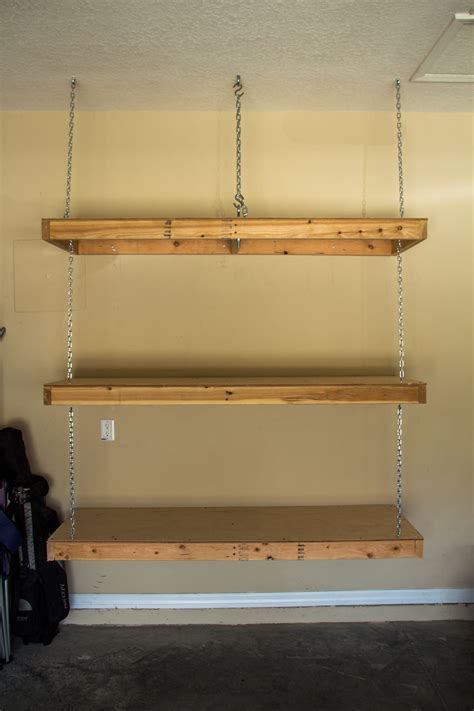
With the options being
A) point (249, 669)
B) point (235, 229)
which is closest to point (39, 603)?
point (249, 669)

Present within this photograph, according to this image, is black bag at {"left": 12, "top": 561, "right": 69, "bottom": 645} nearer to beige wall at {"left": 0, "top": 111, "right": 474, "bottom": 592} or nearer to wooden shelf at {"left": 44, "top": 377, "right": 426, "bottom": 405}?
beige wall at {"left": 0, "top": 111, "right": 474, "bottom": 592}

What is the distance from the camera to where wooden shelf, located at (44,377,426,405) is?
1962 millimetres

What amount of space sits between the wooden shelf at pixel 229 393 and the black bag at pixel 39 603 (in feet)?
3.01

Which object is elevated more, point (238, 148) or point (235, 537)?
point (238, 148)

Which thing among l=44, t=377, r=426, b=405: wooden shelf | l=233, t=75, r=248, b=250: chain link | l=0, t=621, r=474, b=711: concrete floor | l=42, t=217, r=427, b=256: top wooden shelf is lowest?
l=0, t=621, r=474, b=711: concrete floor

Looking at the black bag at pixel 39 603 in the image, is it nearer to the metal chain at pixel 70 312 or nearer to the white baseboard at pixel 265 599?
the white baseboard at pixel 265 599

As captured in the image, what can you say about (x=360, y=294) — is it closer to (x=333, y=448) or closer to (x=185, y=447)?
(x=333, y=448)

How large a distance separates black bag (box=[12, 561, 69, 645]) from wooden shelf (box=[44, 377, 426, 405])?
92 centimetres

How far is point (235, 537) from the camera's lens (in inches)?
80.7

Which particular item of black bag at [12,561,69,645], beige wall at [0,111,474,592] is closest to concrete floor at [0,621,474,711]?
black bag at [12,561,69,645]

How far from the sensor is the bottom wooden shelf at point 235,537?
1981 millimetres

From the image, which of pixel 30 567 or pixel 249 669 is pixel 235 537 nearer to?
pixel 249 669

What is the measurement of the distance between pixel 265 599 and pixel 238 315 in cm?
145

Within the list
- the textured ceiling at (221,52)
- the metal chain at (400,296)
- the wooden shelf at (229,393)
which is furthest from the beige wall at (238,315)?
the wooden shelf at (229,393)
